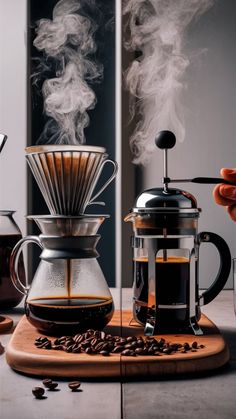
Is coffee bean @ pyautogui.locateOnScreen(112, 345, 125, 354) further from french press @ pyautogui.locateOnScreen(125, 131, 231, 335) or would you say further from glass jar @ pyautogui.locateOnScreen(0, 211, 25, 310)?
glass jar @ pyautogui.locateOnScreen(0, 211, 25, 310)

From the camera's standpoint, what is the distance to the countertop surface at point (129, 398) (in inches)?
28.4

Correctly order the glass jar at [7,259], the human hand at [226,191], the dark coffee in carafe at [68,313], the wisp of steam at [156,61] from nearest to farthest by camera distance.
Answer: the dark coffee in carafe at [68,313]
the human hand at [226,191]
the glass jar at [7,259]
the wisp of steam at [156,61]

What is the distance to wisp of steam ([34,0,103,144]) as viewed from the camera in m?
1.97

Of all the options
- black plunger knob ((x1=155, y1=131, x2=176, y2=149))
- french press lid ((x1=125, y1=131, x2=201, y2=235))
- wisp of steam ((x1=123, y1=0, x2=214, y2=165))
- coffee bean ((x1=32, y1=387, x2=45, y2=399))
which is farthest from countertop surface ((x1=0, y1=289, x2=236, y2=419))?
wisp of steam ((x1=123, y1=0, x2=214, y2=165))

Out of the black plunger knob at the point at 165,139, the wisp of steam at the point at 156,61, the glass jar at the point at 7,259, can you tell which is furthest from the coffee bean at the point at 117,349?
the wisp of steam at the point at 156,61

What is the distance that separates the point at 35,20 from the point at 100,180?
0.57 metres

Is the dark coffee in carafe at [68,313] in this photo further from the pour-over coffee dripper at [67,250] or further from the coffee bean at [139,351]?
the coffee bean at [139,351]

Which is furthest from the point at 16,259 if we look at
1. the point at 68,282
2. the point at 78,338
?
the point at 78,338

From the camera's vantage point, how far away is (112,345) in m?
0.92

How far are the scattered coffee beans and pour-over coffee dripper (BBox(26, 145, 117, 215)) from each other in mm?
228

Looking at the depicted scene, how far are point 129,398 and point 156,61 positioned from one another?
140cm

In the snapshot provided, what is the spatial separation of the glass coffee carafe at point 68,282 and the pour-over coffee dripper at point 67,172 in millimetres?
54

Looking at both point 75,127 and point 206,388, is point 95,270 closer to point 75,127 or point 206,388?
point 206,388

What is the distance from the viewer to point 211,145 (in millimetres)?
1932
